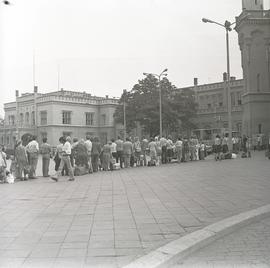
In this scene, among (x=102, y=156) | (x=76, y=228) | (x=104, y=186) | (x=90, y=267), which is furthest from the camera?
(x=102, y=156)

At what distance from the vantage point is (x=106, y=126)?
82.8 metres

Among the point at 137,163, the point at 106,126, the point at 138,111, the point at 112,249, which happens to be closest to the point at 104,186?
the point at 112,249

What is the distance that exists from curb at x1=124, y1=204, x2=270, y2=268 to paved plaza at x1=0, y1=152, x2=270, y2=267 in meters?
0.23

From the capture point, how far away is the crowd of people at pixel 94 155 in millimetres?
17266

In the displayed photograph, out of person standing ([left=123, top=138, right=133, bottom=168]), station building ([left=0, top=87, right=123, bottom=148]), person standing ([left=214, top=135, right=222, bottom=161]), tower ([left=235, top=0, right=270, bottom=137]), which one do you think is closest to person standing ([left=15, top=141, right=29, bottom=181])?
person standing ([left=123, top=138, right=133, bottom=168])

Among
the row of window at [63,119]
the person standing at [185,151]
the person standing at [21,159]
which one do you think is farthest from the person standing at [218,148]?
the row of window at [63,119]

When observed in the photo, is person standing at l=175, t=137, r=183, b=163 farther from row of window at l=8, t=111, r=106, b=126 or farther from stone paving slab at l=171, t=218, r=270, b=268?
row of window at l=8, t=111, r=106, b=126

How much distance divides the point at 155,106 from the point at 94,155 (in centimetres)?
3641

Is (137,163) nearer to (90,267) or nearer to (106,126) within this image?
(90,267)

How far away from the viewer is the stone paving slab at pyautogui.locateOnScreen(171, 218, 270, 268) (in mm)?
5672

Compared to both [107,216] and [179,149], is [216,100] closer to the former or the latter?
[179,149]

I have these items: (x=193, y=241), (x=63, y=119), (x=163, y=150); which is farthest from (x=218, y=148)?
(x=63, y=119)

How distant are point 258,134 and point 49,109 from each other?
3805 cm

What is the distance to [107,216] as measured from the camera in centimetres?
869
